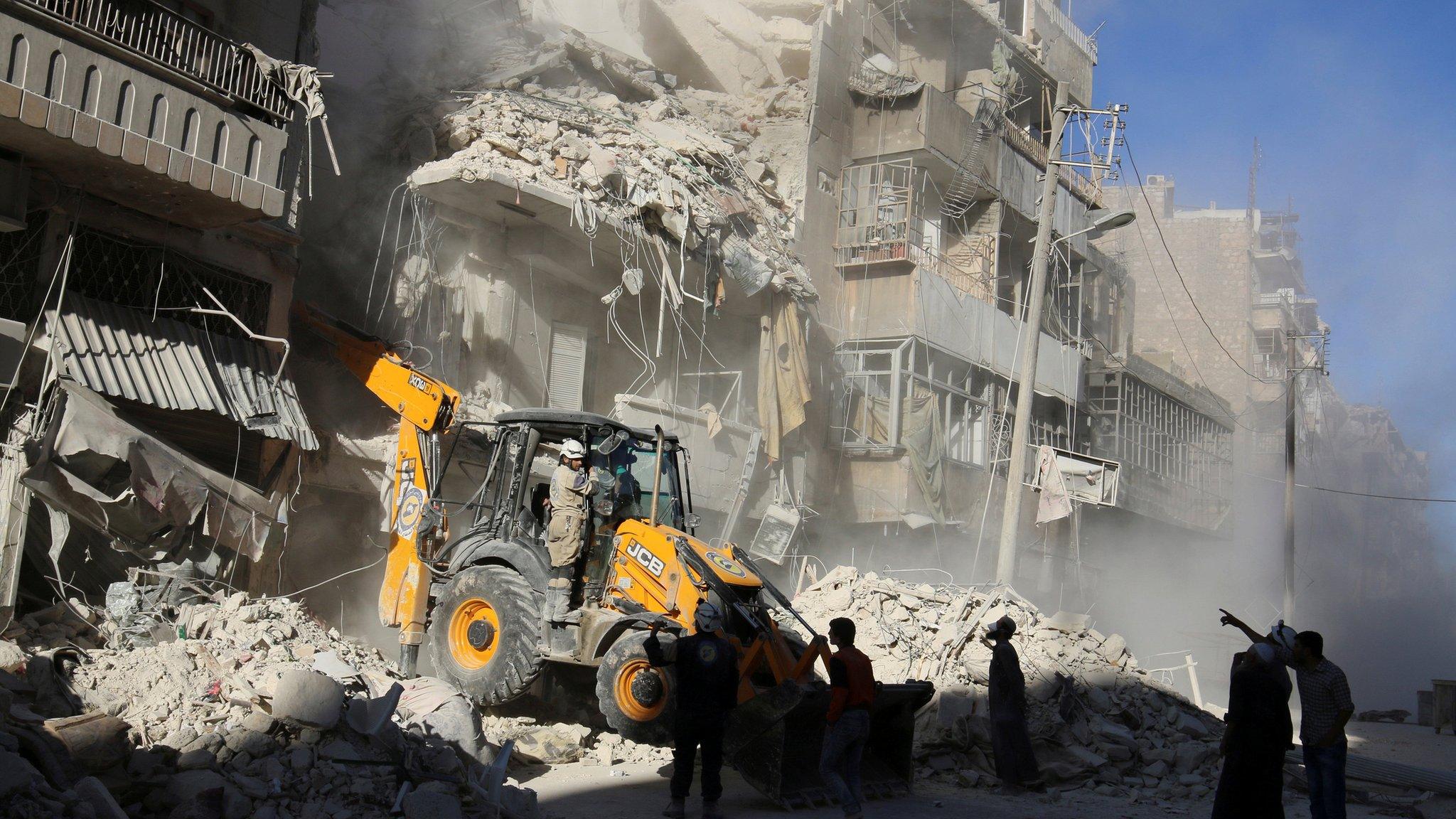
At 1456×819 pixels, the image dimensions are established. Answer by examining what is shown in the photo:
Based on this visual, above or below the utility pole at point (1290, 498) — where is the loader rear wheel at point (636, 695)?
below

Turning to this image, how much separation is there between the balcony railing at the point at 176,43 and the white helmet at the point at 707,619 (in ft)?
24.1

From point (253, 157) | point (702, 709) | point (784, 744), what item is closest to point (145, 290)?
point (253, 157)

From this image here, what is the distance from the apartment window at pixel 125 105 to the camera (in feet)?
33.4

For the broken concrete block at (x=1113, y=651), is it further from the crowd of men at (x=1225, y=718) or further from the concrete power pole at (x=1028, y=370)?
the crowd of men at (x=1225, y=718)

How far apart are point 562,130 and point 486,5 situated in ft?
17.1

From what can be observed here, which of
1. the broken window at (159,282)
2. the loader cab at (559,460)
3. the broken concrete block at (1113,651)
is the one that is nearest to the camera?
the loader cab at (559,460)

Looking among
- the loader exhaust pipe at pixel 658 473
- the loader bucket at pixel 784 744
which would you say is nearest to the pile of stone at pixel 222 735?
the loader bucket at pixel 784 744

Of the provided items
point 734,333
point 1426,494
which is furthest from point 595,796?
point 1426,494

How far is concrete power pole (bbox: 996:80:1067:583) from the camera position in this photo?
1656cm

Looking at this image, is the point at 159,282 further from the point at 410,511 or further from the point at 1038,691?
the point at 1038,691

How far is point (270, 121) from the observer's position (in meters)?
11.9

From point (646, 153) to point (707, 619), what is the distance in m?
11.3

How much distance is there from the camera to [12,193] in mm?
9727

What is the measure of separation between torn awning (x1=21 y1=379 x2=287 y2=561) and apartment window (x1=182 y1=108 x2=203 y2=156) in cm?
254
